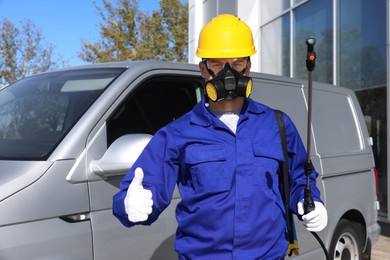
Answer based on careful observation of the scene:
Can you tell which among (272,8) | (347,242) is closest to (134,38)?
(272,8)

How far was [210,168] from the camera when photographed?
1.79 metres

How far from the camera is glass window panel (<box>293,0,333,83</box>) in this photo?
9797mm

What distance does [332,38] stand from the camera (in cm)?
964

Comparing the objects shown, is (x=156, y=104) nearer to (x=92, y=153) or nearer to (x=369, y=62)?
(x=92, y=153)

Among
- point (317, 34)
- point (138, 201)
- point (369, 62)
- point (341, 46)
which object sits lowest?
point (138, 201)

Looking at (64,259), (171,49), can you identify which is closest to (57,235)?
(64,259)

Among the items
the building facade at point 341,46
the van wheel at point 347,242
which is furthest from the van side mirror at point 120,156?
the building facade at point 341,46

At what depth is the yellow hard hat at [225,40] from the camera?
193cm

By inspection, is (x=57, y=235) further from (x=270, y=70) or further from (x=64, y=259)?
(x=270, y=70)

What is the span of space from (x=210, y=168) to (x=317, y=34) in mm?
9147

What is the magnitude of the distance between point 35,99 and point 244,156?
165 centimetres

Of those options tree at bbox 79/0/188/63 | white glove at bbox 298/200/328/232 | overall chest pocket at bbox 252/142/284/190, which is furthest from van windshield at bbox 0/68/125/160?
tree at bbox 79/0/188/63

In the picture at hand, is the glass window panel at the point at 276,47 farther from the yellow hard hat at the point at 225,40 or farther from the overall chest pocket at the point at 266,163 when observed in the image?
the overall chest pocket at the point at 266,163

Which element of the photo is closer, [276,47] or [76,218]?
[76,218]
